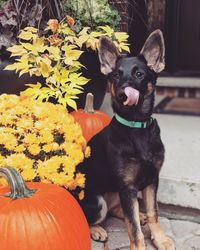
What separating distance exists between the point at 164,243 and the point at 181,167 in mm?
781

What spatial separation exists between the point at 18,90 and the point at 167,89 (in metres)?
2.64

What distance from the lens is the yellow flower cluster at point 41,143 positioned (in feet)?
8.36

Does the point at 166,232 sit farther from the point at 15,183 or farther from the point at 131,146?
the point at 15,183

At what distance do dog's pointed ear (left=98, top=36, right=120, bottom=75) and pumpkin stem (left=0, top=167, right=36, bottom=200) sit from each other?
35.8 inches

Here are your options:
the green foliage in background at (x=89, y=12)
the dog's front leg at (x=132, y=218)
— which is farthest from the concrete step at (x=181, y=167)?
the green foliage in background at (x=89, y=12)

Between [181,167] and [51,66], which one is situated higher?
[51,66]

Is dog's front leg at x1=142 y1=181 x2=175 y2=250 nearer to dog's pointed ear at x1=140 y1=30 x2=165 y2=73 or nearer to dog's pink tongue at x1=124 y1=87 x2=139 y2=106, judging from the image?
dog's pink tongue at x1=124 y1=87 x2=139 y2=106

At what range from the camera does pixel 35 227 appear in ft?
6.59

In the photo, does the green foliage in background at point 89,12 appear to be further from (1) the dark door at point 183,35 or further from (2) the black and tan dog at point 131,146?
(1) the dark door at point 183,35

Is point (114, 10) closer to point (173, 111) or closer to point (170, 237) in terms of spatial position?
point (173, 111)

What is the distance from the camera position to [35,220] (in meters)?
2.02

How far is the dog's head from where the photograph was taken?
236 centimetres

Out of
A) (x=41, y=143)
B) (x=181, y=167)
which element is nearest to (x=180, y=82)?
(x=181, y=167)

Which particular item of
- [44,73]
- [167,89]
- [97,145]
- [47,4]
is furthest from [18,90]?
[167,89]
